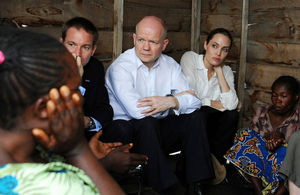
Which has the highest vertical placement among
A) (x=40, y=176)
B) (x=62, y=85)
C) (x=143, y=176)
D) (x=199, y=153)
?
(x=62, y=85)

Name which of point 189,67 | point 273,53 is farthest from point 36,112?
point 273,53

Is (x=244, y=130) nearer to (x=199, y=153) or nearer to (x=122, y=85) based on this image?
(x=199, y=153)

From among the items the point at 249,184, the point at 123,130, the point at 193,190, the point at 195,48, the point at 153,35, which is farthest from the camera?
the point at 195,48

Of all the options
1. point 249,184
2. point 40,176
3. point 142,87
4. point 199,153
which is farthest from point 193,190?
point 40,176

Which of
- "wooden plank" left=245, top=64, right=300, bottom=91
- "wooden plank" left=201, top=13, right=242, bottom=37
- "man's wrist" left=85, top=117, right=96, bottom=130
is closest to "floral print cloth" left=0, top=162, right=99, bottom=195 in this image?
"man's wrist" left=85, top=117, right=96, bottom=130

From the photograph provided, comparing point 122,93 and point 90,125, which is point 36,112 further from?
point 122,93

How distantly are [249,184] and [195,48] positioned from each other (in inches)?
76.6

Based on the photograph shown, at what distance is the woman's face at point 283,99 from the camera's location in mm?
3139

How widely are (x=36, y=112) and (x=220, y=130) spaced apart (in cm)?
261

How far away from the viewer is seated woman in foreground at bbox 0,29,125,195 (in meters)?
0.82

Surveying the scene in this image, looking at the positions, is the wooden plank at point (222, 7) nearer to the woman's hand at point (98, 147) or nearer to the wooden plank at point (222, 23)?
the wooden plank at point (222, 23)

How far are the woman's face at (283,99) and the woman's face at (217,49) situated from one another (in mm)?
672

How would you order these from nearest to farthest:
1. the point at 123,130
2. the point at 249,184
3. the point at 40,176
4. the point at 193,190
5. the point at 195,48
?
the point at 40,176 < the point at 123,130 < the point at 193,190 < the point at 249,184 < the point at 195,48

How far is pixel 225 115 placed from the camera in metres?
3.23
